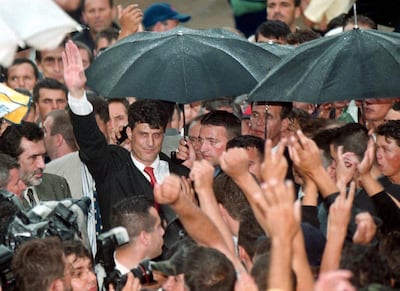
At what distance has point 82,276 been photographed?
26.3 feet

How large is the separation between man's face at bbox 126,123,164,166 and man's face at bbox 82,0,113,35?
5217 millimetres

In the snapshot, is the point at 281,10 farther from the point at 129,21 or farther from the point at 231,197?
the point at 231,197

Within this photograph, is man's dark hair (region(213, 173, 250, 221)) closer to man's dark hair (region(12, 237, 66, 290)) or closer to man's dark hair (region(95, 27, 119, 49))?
man's dark hair (region(12, 237, 66, 290))

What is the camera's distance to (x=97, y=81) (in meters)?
10.4

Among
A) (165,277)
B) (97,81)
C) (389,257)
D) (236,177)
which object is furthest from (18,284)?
(97,81)

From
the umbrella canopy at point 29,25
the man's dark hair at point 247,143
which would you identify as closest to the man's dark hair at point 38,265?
the umbrella canopy at point 29,25

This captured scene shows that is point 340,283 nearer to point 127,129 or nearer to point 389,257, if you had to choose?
point 389,257

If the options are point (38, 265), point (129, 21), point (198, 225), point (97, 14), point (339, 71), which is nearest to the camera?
point (38, 265)

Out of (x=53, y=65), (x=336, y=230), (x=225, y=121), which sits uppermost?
(x=336, y=230)

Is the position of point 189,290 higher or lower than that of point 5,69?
higher

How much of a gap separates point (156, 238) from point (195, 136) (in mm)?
2194

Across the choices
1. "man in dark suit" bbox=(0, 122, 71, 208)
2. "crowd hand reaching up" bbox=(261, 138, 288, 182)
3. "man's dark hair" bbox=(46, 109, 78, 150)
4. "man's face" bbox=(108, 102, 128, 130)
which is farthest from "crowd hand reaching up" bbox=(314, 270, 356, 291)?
"man's face" bbox=(108, 102, 128, 130)

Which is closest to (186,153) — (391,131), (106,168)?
(106,168)

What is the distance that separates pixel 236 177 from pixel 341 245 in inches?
40.2
